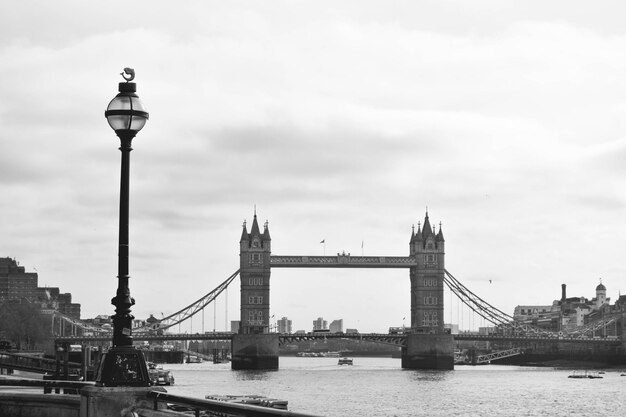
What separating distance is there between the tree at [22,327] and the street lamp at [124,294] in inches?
3748

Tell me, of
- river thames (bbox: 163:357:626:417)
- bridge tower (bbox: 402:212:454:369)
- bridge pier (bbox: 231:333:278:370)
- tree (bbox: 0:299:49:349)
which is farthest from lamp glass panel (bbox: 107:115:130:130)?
bridge tower (bbox: 402:212:454:369)

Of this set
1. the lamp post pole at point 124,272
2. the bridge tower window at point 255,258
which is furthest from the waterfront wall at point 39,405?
the bridge tower window at point 255,258

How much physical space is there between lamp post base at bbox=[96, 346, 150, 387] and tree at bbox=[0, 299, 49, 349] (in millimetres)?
95412

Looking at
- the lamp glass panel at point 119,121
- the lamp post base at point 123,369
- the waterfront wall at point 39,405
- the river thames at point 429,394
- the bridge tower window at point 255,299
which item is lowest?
the river thames at point 429,394

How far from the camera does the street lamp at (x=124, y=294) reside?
537 inches

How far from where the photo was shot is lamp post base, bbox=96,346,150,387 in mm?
13609

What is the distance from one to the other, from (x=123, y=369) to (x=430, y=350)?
401 ft

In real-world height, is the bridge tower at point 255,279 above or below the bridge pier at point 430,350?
above

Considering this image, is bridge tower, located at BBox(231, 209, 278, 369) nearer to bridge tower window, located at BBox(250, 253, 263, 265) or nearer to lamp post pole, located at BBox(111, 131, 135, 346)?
bridge tower window, located at BBox(250, 253, 263, 265)

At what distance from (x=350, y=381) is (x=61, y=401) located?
8478cm

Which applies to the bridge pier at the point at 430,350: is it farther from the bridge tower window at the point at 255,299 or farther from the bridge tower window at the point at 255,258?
the bridge tower window at the point at 255,258

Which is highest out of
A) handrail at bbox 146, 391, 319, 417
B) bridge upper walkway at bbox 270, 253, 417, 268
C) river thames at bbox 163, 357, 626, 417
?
bridge upper walkway at bbox 270, 253, 417, 268

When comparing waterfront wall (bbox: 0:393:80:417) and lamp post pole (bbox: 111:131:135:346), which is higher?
lamp post pole (bbox: 111:131:135:346)

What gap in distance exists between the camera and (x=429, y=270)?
477 feet
